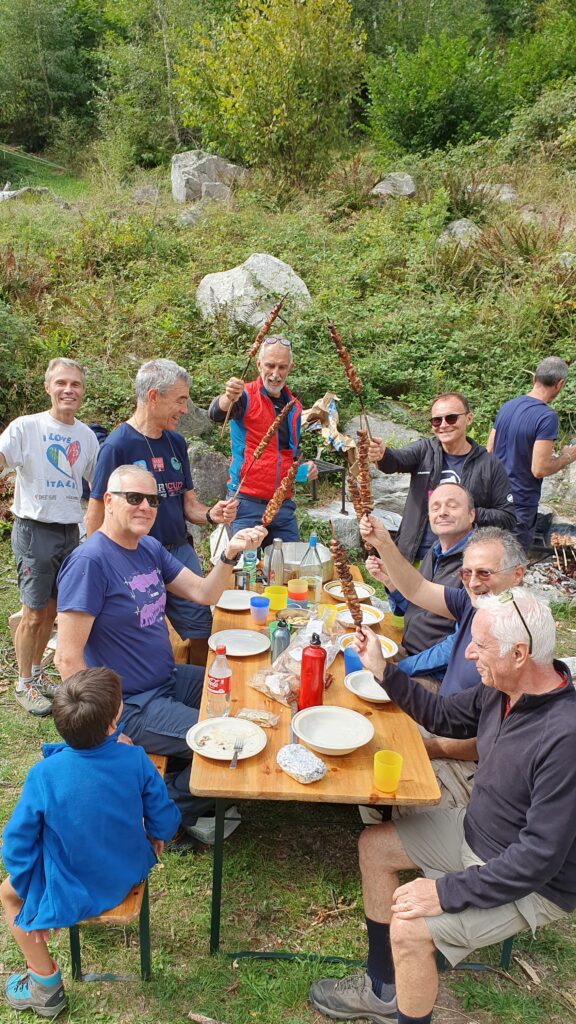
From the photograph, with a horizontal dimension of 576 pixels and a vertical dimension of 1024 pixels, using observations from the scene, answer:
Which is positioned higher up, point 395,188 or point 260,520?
point 395,188

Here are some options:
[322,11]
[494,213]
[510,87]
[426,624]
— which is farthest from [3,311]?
[510,87]

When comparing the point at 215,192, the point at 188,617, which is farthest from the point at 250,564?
the point at 215,192

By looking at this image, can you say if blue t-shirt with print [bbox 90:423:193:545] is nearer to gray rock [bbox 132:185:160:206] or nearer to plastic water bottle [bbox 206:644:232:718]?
plastic water bottle [bbox 206:644:232:718]

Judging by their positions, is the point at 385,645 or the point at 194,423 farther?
the point at 194,423

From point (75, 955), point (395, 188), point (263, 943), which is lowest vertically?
point (263, 943)

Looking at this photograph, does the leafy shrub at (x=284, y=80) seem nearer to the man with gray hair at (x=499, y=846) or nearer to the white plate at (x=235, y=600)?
the white plate at (x=235, y=600)

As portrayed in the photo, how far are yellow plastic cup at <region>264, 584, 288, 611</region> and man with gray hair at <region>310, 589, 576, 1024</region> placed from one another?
5.76 feet

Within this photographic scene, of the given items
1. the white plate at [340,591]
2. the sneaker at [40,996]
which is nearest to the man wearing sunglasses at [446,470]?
the white plate at [340,591]

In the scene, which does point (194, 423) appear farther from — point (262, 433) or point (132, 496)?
point (132, 496)

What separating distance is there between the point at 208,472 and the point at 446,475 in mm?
4100

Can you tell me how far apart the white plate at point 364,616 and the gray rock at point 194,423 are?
4.89 meters

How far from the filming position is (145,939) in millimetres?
3027

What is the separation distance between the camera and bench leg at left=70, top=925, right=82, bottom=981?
9.74 ft

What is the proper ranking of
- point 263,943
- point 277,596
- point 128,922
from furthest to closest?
point 277,596 → point 263,943 → point 128,922
